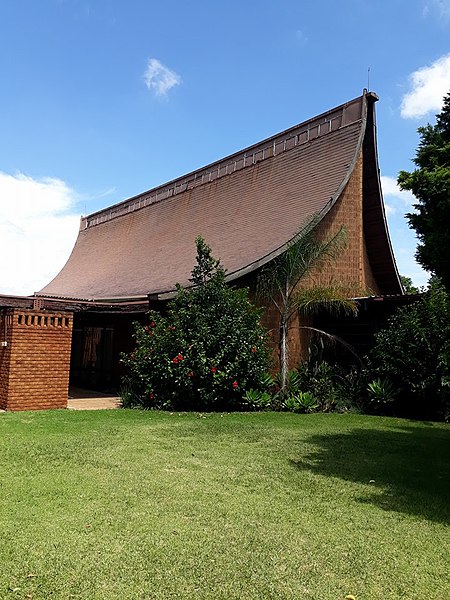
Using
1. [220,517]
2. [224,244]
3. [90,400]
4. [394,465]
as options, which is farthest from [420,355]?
[90,400]

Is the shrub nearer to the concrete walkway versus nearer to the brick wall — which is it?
the brick wall

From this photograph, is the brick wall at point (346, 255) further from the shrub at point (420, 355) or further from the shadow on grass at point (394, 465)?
the shadow on grass at point (394, 465)

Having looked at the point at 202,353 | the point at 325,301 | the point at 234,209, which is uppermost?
the point at 234,209

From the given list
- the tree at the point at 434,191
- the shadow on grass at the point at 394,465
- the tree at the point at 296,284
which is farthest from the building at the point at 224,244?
the shadow on grass at the point at 394,465

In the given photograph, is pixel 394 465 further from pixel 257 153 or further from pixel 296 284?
pixel 257 153

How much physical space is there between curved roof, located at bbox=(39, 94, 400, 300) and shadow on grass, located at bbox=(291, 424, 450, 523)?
15.8 ft

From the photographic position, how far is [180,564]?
3115mm

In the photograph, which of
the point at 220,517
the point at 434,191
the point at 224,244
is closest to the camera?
the point at 220,517

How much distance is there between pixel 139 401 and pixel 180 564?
7.63 meters

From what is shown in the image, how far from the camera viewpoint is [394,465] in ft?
19.4

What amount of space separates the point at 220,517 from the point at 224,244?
1063 cm

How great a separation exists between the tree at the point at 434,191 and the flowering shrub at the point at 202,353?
390 centimetres

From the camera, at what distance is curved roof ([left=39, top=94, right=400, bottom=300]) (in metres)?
13.1

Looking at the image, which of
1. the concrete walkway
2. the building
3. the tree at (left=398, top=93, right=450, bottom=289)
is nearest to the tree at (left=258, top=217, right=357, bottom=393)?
the building
